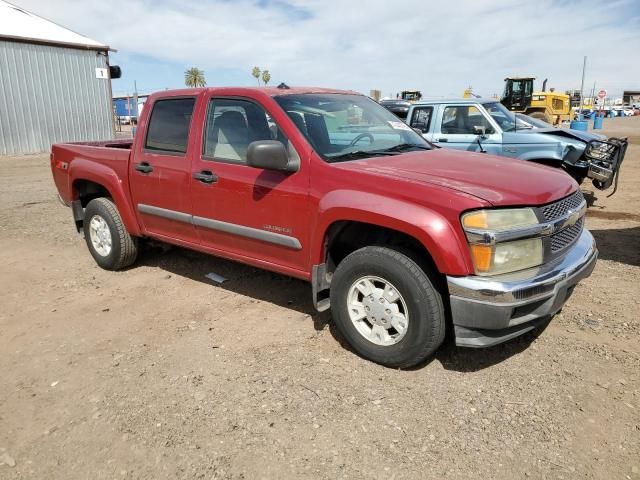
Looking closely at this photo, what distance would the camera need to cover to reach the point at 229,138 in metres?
4.05

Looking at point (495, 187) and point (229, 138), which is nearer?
point (495, 187)

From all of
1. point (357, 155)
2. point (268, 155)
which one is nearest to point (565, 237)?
point (357, 155)

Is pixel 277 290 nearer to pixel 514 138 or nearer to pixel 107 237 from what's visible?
pixel 107 237

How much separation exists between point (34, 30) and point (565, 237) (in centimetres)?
2022

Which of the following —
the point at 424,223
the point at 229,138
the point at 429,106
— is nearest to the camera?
the point at 424,223

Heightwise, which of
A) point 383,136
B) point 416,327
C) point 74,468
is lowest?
point 74,468

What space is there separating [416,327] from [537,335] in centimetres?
118

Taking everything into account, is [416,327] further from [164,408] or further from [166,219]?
[166,219]

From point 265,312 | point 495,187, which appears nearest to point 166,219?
point 265,312

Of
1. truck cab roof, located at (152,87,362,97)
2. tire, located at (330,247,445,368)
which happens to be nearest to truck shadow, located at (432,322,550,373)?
tire, located at (330,247,445,368)

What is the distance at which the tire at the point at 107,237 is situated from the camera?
5129 mm

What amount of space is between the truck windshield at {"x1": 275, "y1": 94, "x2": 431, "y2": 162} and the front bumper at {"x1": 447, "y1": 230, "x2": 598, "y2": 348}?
1.32 meters

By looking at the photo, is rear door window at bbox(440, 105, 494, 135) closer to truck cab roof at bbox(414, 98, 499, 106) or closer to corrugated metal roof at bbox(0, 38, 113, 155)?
truck cab roof at bbox(414, 98, 499, 106)

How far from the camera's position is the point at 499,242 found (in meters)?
2.78
